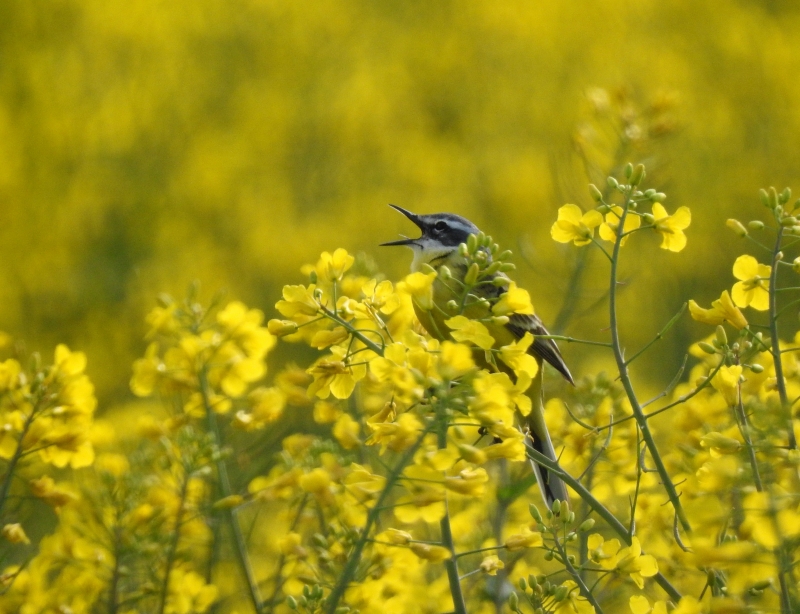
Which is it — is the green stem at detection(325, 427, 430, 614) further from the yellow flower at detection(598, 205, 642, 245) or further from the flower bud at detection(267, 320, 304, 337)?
the yellow flower at detection(598, 205, 642, 245)

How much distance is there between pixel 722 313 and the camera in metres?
2.39

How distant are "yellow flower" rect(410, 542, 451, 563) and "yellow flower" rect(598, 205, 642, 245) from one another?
2.63 feet

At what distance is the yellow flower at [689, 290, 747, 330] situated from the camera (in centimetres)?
233

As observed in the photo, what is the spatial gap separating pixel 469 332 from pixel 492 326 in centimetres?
149

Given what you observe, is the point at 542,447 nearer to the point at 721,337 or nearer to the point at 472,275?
the point at 721,337

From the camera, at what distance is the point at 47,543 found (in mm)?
2959

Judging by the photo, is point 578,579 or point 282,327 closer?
point 578,579

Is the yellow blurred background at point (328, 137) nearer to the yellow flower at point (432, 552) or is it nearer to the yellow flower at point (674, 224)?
the yellow flower at point (674, 224)

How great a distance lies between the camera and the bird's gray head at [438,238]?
404cm

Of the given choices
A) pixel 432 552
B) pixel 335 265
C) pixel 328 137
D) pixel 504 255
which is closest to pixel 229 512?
pixel 335 265

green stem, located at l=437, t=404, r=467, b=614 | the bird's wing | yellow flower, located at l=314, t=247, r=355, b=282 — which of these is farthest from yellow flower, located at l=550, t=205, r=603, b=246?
the bird's wing

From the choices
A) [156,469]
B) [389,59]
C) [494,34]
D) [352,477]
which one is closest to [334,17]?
[389,59]

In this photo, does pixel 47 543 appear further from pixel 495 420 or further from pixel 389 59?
pixel 389 59

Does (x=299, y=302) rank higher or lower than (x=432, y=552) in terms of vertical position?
higher
